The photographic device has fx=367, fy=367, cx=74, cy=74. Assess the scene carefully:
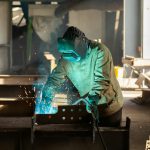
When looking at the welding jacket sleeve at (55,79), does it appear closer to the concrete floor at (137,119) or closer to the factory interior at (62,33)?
the concrete floor at (137,119)

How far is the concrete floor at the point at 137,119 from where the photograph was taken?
517cm

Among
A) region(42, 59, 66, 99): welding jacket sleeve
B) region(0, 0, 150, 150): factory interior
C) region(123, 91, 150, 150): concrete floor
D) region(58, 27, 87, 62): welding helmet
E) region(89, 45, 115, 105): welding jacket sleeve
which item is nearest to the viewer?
region(58, 27, 87, 62): welding helmet

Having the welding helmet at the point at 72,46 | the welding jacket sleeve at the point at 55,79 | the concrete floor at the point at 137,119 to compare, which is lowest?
the concrete floor at the point at 137,119

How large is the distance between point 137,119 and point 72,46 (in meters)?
3.31

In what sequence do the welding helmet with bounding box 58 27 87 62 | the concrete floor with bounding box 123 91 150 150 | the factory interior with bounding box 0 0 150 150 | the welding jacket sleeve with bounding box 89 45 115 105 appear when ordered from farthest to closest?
the factory interior with bounding box 0 0 150 150, the concrete floor with bounding box 123 91 150 150, the welding jacket sleeve with bounding box 89 45 115 105, the welding helmet with bounding box 58 27 87 62

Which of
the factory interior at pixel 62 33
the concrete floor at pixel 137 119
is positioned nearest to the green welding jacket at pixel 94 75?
the concrete floor at pixel 137 119

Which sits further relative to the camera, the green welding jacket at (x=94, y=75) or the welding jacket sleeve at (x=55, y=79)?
the welding jacket sleeve at (x=55, y=79)

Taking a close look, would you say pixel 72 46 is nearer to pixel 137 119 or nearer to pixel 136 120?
pixel 136 120

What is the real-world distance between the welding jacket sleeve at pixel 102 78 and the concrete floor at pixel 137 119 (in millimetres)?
1434

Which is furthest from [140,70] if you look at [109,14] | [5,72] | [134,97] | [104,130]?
[104,130]

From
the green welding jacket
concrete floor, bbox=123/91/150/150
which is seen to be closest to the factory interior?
concrete floor, bbox=123/91/150/150

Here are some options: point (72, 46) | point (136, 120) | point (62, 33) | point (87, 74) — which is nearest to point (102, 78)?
point (87, 74)

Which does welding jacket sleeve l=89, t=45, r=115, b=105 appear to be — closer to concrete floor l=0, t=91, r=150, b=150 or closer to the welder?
the welder

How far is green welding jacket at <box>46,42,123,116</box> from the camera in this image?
3.72 m
